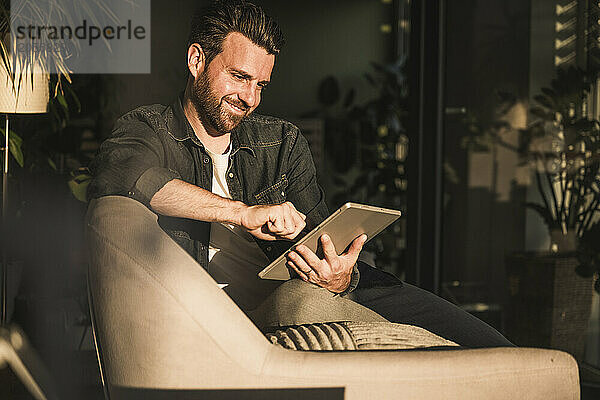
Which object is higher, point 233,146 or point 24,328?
point 233,146

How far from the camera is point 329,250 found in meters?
1.41

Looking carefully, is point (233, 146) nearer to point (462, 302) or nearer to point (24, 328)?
point (24, 328)

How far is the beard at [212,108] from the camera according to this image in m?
1.79

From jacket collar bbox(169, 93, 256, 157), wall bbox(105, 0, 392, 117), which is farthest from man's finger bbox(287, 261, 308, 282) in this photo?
wall bbox(105, 0, 392, 117)

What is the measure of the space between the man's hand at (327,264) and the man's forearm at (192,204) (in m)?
0.14

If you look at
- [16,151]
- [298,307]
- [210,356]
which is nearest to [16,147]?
[16,151]

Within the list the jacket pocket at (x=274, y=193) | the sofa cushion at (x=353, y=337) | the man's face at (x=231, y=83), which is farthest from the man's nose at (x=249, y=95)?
the sofa cushion at (x=353, y=337)

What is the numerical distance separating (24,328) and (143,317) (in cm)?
181

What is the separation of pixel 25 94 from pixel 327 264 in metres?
1.58

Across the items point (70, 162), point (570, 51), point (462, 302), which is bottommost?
point (462, 302)

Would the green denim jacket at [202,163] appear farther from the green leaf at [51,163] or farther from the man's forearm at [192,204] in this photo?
the green leaf at [51,163]

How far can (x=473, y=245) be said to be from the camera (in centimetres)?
318

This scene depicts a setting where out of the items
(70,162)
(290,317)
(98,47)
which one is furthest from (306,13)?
(290,317)

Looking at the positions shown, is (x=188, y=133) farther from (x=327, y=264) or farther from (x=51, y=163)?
(x=51, y=163)
